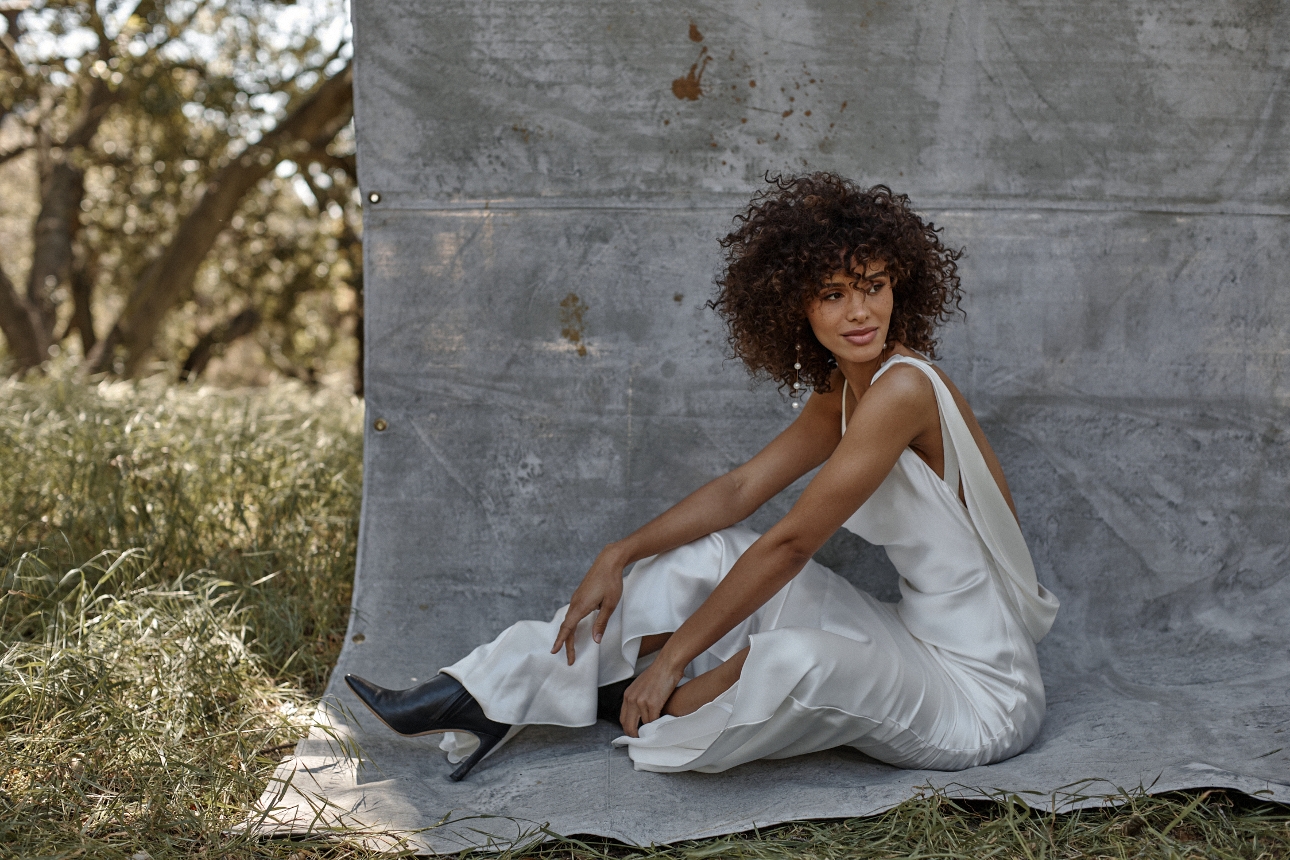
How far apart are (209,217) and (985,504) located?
21.4 feet

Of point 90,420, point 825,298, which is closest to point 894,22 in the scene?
point 825,298

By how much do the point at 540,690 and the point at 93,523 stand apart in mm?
1917

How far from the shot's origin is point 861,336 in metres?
2.23

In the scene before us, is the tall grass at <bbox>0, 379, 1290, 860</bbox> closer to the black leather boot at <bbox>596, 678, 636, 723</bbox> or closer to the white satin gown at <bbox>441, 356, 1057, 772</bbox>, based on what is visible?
the white satin gown at <bbox>441, 356, 1057, 772</bbox>

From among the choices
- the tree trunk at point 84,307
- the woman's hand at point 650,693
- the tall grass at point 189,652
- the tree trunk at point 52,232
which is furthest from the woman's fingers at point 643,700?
the tree trunk at point 84,307

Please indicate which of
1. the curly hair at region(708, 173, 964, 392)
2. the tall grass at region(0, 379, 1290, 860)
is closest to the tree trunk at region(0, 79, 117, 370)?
the tall grass at region(0, 379, 1290, 860)

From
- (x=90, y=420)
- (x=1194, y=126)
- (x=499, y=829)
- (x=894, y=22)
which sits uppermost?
(x=894, y=22)

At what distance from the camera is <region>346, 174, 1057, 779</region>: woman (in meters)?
2.10

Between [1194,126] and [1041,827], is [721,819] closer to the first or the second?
[1041,827]

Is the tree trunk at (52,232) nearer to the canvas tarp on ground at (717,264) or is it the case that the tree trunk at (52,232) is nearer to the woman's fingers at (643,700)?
the canvas tarp on ground at (717,264)

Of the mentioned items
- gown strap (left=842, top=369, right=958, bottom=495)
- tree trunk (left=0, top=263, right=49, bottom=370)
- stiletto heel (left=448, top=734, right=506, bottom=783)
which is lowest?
stiletto heel (left=448, top=734, right=506, bottom=783)

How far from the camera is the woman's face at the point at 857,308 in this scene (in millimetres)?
2215

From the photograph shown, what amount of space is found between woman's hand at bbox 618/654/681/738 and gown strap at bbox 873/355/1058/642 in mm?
772

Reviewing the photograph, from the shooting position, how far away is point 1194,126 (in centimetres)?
294
